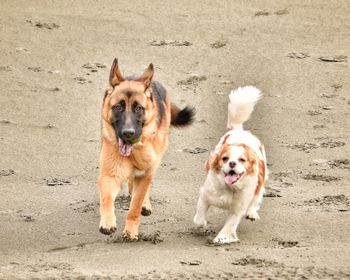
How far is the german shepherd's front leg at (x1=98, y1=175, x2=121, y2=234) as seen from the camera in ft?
26.0

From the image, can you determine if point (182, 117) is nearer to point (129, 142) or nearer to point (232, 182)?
point (232, 182)

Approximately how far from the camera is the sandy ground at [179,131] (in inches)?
301

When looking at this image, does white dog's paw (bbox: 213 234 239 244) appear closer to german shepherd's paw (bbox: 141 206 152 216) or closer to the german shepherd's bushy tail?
german shepherd's paw (bbox: 141 206 152 216)

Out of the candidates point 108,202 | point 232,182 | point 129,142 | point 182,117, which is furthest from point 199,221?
point 182,117

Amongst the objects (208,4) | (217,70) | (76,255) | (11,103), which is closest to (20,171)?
(11,103)

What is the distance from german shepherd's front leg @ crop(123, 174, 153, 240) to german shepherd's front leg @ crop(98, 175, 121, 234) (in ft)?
0.83

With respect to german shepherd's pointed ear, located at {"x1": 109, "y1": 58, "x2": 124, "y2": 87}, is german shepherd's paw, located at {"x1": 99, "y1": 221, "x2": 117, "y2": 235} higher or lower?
lower

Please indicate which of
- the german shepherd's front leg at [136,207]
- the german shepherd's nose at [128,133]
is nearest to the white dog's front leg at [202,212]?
the german shepherd's front leg at [136,207]

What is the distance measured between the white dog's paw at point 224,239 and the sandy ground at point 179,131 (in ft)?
0.43

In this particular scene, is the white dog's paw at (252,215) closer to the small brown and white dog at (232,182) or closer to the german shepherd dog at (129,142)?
the small brown and white dog at (232,182)

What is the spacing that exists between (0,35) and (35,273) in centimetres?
890

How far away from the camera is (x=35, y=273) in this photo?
22.8ft

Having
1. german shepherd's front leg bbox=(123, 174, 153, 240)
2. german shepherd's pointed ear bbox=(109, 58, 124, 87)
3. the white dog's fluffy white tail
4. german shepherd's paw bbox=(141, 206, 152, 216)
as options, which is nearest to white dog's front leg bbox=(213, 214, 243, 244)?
german shepherd's front leg bbox=(123, 174, 153, 240)

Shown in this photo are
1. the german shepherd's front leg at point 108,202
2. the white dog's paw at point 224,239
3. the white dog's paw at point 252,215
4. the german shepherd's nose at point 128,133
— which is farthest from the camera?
the white dog's paw at point 252,215
